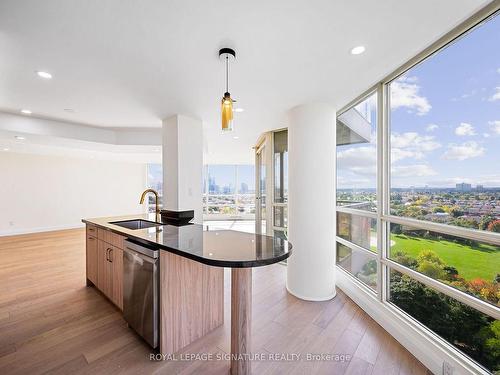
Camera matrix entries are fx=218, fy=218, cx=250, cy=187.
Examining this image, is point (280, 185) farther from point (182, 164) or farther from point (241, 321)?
point (241, 321)

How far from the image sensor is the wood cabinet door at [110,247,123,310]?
2.25 meters

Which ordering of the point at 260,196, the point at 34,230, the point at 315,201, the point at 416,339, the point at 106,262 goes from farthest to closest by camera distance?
the point at 34,230 → the point at 260,196 → the point at 315,201 → the point at 106,262 → the point at 416,339

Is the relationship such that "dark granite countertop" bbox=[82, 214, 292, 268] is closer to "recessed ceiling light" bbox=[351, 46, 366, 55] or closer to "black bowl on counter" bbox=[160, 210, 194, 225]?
"black bowl on counter" bbox=[160, 210, 194, 225]

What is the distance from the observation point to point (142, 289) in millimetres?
1818

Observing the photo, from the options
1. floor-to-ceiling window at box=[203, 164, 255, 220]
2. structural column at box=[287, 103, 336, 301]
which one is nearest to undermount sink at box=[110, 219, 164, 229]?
structural column at box=[287, 103, 336, 301]

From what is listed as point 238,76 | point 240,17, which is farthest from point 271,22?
point 238,76

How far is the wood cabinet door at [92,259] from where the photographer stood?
2.76 meters

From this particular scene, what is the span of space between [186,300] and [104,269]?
4.41ft

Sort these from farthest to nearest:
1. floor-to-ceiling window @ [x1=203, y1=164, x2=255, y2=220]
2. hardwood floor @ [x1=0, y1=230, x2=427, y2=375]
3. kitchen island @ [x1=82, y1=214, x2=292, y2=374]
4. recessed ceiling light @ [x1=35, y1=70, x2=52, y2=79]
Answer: floor-to-ceiling window @ [x1=203, y1=164, x2=255, y2=220] → recessed ceiling light @ [x1=35, y1=70, x2=52, y2=79] → hardwood floor @ [x1=0, y1=230, x2=427, y2=375] → kitchen island @ [x1=82, y1=214, x2=292, y2=374]

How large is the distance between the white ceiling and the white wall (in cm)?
448

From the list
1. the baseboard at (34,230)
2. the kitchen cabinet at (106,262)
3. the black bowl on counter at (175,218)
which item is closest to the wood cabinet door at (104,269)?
the kitchen cabinet at (106,262)

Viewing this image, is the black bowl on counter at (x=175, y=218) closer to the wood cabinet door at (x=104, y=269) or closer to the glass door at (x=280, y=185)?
the wood cabinet door at (x=104, y=269)

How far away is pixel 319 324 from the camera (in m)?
2.21

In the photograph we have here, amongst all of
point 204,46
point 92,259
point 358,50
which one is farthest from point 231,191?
point 358,50
